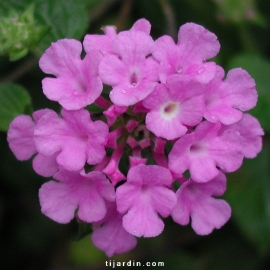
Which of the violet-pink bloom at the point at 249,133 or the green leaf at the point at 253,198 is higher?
the violet-pink bloom at the point at 249,133

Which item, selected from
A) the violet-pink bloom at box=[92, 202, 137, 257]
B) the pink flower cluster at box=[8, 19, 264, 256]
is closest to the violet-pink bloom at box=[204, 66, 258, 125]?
the pink flower cluster at box=[8, 19, 264, 256]

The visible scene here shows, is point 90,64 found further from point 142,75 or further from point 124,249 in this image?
point 124,249

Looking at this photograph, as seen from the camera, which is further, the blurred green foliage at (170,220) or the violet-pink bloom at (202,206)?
the blurred green foliage at (170,220)

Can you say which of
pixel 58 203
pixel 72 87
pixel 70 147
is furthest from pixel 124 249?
pixel 72 87

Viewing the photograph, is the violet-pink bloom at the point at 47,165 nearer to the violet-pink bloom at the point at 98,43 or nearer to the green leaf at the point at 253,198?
the violet-pink bloom at the point at 98,43

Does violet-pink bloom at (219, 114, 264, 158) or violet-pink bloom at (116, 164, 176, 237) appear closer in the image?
violet-pink bloom at (116, 164, 176, 237)

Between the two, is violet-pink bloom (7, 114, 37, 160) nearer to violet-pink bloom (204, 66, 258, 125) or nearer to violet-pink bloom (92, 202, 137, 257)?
violet-pink bloom (92, 202, 137, 257)

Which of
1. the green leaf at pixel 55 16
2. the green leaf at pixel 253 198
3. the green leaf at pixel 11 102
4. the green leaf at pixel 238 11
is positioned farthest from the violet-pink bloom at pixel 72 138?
the green leaf at pixel 238 11
